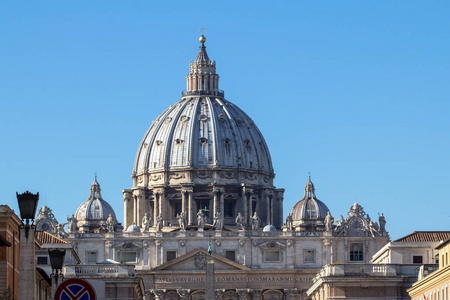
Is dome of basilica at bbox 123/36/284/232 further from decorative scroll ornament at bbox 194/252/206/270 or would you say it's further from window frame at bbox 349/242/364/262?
window frame at bbox 349/242/364/262

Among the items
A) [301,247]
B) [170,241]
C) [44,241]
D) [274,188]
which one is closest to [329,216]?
[301,247]

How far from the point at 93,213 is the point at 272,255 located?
1147 inches

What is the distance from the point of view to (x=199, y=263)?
165 m

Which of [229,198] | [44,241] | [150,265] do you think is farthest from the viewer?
[229,198]

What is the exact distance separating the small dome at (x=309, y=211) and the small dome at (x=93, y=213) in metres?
21.8

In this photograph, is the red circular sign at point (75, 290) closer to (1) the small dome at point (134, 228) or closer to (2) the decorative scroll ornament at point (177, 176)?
(1) the small dome at point (134, 228)

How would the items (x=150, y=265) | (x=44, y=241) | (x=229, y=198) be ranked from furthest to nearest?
(x=229, y=198)
(x=150, y=265)
(x=44, y=241)

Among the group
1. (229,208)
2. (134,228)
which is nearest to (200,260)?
(134,228)

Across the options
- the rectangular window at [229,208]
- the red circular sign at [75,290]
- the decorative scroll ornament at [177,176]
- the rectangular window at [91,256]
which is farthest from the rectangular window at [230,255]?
the red circular sign at [75,290]

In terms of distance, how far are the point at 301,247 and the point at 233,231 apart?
8327 millimetres

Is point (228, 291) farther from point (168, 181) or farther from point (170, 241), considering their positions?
point (168, 181)

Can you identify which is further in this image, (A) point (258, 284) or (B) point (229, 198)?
(B) point (229, 198)

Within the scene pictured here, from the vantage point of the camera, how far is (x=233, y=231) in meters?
170

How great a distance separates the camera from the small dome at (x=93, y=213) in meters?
186
